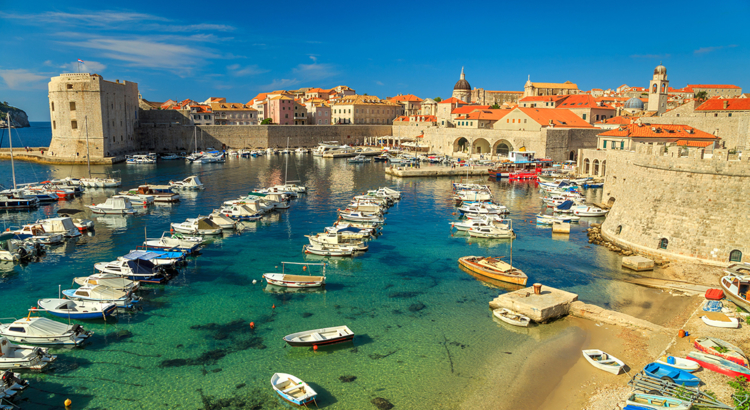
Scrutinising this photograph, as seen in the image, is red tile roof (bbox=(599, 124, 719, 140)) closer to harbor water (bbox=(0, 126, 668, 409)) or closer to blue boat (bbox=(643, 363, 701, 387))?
harbor water (bbox=(0, 126, 668, 409))

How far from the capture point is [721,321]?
49.0 ft

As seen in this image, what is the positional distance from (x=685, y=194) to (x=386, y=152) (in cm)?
5770

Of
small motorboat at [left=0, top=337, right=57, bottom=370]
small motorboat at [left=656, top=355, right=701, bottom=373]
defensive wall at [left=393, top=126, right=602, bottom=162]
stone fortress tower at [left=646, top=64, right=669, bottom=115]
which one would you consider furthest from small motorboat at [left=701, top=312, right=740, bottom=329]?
stone fortress tower at [left=646, top=64, right=669, bottom=115]

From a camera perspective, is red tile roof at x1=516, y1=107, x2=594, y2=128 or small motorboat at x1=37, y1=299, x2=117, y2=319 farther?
red tile roof at x1=516, y1=107, x2=594, y2=128

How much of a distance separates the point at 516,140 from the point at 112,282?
173 ft

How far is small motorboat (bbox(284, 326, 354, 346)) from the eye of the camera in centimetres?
1436

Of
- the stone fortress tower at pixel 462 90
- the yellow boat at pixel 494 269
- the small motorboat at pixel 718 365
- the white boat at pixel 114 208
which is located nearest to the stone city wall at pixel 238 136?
the stone fortress tower at pixel 462 90

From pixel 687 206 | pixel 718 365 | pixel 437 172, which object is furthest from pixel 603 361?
pixel 437 172

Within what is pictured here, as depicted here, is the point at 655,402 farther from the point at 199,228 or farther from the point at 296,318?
the point at 199,228

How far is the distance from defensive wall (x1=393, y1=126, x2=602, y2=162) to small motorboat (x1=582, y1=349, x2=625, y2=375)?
47657 mm

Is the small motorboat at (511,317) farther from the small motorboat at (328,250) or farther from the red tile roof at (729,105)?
the red tile roof at (729,105)

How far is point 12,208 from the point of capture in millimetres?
33938

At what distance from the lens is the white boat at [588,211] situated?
1297 inches

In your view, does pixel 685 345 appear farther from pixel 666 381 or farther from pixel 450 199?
pixel 450 199
